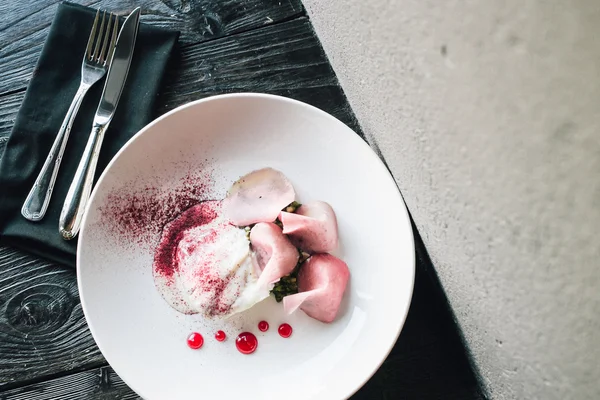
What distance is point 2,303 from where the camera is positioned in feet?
2.80

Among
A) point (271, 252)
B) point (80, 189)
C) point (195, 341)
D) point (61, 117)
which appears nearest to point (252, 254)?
point (271, 252)

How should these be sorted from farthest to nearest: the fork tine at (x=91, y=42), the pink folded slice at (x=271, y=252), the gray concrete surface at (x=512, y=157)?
1. the fork tine at (x=91, y=42)
2. the pink folded slice at (x=271, y=252)
3. the gray concrete surface at (x=512, y=157)

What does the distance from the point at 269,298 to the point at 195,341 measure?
128 millimetres

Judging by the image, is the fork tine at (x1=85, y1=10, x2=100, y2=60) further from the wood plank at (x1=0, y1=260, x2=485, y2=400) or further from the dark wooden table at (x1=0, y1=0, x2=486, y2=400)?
the wood plank at (x1=0, y1=260, x2=485, y2=400)

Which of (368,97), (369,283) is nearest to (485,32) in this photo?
(368,97)

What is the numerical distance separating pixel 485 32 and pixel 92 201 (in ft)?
1.87

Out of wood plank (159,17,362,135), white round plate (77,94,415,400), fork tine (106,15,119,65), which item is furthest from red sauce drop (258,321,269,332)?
fork tine (106,15,119,65)

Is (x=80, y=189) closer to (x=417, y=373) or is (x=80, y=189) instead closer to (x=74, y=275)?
(x=74, y=275)

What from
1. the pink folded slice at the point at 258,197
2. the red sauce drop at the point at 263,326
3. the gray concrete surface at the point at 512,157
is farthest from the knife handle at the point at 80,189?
the gray concrete surface at the point at 512,157

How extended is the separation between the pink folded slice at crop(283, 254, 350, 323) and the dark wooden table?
0.16m

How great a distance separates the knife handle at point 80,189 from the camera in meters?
0.81

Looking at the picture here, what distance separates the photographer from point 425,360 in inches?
33.9

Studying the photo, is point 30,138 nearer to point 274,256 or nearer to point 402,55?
point 274,256

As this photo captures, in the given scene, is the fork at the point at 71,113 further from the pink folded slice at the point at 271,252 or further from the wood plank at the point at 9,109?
the pink folded slice at the point at 271,252
